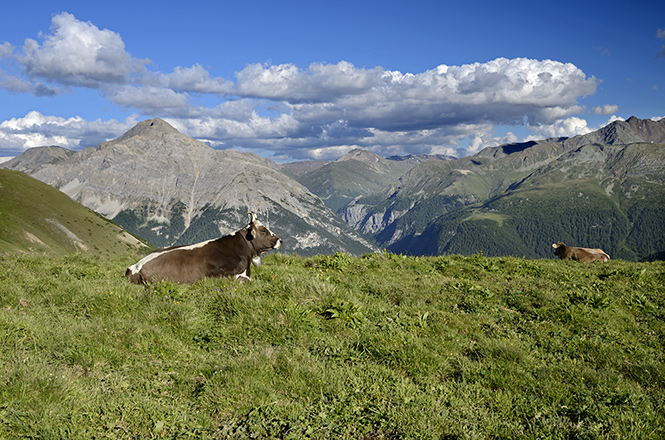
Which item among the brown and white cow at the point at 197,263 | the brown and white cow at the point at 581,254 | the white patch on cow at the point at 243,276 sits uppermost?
the brown and white cow at the point at 197,263

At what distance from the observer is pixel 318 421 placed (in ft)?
17.6

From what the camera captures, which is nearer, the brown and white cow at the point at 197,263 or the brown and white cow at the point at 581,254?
the brown and white cow at the point at 197,263

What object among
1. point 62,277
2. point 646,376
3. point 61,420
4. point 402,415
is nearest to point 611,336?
point 646,376

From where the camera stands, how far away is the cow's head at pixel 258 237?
14.0m

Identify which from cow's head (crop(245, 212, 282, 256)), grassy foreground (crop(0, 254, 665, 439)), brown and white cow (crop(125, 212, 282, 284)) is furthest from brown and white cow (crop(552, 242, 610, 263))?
brown and white cow (crop(125, 212, 282, 284))

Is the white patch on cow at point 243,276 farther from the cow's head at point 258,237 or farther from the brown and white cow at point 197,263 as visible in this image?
the cow's head at point 258,237

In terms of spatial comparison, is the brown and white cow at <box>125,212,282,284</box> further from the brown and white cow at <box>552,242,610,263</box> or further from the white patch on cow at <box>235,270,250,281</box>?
the brown and white cow at <box>552,242,610,263</box>

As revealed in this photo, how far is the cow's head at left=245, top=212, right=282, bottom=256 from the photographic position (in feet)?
46.0

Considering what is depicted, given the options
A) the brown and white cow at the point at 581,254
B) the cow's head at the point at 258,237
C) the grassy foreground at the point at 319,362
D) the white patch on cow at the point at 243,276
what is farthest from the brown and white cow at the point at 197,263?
the brown and white cow at the point at 581,254

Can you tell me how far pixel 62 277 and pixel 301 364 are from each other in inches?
357

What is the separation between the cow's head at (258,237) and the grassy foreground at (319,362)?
274 centimetres

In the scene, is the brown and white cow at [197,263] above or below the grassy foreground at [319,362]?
above

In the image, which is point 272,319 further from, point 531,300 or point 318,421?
point 531,300

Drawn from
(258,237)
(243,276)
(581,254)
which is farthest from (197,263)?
(581,254)
